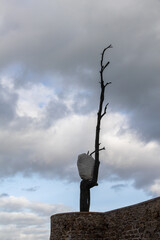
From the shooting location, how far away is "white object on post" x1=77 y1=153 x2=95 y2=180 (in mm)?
17438

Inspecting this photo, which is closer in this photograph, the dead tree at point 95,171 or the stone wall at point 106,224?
the stone wall at point 106,224

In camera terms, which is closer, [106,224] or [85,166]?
[106,224]

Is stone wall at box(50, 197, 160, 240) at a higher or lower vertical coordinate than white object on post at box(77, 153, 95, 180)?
lower

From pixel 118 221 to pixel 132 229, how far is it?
0.92m

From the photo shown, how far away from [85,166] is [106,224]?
2.78m

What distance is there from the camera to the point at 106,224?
15719 mm

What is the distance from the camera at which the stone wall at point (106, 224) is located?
13703mm

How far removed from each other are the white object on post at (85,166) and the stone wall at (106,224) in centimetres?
203

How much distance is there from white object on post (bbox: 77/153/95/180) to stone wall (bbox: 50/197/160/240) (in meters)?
2.03

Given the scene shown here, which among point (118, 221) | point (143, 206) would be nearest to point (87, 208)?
point (118, 221)

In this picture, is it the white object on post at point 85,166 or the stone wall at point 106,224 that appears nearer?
the stone wall at point 106,224

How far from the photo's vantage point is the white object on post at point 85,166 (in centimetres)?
1744

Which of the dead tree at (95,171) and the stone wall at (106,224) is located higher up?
the dead tree at (95,171)

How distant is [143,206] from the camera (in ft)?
45.1
